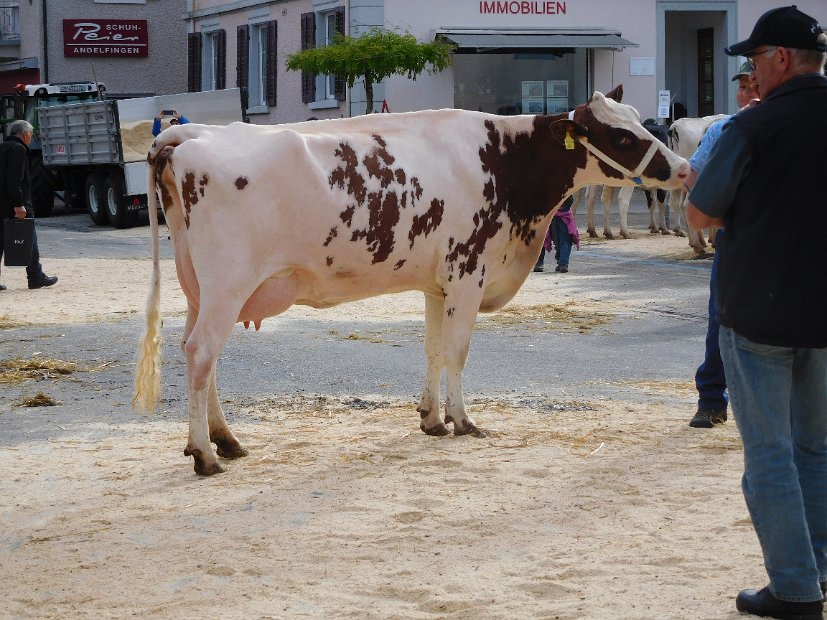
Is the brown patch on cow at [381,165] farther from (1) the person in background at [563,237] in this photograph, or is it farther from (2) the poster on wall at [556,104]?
(2) the poster on wall at [556,104]

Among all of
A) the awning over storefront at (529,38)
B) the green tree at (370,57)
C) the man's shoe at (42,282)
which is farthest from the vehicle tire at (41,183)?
the man's shoe at (42,282)

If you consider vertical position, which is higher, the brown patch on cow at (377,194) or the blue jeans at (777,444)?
the brown patch on cow at (377,194)

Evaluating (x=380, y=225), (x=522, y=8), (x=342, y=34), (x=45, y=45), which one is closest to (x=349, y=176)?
→ (x=380, y=225)

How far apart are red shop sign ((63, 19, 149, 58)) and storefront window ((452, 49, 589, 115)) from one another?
13831 millimetres

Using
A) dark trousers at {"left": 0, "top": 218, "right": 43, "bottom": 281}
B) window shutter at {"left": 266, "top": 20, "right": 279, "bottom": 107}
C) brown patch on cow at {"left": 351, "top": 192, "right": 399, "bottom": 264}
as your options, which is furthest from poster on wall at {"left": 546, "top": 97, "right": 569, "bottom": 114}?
brown patch on cow at {"left": 351, "top": 192, "right": 399, "bottom": 264}

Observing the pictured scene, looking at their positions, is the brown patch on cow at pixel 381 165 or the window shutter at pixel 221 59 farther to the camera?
the window shutter at pixel 221 59

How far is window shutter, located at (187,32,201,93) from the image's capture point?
39.5 m

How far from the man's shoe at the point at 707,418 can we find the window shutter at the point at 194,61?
33106mm

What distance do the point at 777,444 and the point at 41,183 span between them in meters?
27.4

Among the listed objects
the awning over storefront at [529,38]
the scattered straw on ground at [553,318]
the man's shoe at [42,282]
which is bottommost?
the scattered straw on ground at [553,318]

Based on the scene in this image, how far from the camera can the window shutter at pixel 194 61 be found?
39.5 meters

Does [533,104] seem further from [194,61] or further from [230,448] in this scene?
[230,448]

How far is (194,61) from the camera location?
3959 centimetres

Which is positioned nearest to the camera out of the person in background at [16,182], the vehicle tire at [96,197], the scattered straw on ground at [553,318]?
the scattered straw on ground at [553,318]
